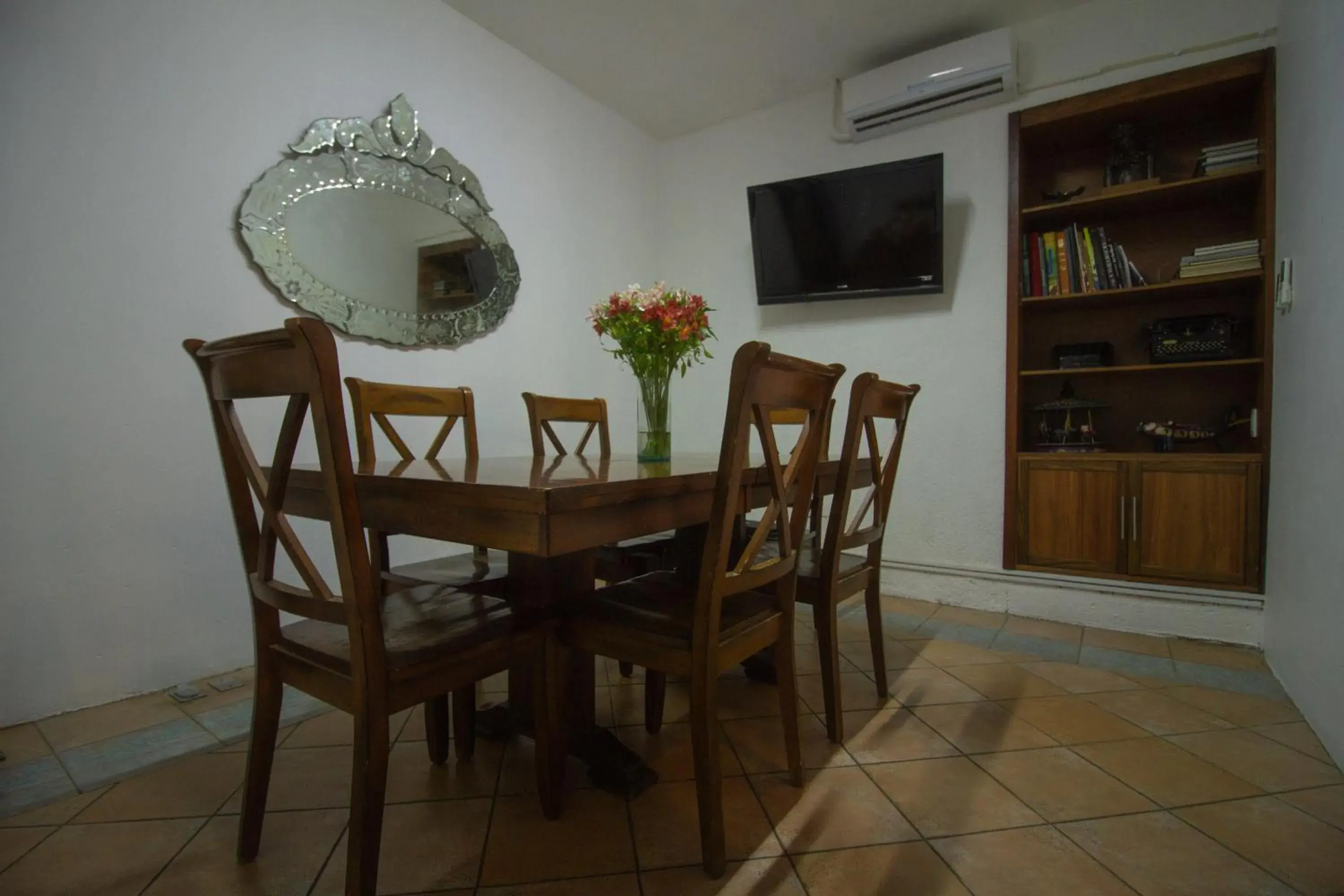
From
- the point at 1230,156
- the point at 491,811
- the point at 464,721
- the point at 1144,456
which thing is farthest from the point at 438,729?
the point at 1230,156

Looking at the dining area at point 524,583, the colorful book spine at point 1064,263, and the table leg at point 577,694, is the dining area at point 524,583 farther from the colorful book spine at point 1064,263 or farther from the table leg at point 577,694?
the colorful book spine at point 1064,263

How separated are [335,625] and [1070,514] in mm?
2922

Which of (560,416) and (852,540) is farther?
(560,416)

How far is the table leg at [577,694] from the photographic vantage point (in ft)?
4.63

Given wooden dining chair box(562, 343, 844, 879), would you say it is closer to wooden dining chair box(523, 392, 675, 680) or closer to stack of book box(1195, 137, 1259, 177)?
wooden dining chair box(523, 392, 675, 680)

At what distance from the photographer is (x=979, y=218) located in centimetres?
303

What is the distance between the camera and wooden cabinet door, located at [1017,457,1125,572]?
2.65m

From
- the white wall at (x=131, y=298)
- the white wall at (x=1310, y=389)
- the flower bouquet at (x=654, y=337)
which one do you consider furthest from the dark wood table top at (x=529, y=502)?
the white wall at (x=1310, y=389)

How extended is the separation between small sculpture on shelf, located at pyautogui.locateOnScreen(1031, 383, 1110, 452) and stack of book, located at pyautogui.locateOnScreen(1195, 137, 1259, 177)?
3.30 ft

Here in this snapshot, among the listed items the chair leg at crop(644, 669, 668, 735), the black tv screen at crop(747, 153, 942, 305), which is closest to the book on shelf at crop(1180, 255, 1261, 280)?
the black tv screen at crop(747, 153, 942, 305)

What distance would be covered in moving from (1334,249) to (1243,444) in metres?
1.26

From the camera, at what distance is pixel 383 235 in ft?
8.12

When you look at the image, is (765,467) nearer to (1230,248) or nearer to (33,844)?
(33,844)

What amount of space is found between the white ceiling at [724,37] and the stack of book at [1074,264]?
1057mm
